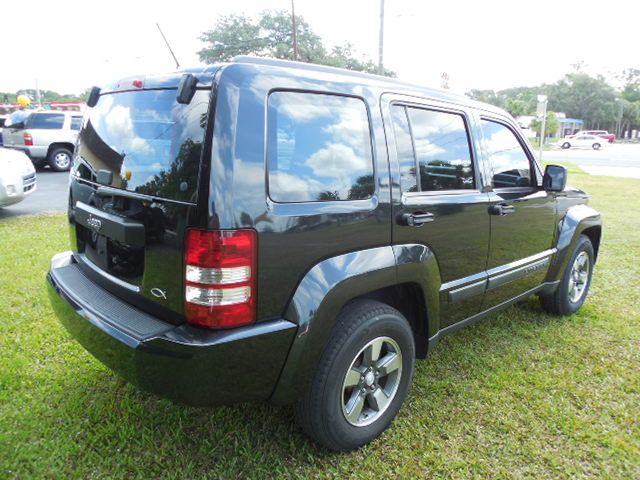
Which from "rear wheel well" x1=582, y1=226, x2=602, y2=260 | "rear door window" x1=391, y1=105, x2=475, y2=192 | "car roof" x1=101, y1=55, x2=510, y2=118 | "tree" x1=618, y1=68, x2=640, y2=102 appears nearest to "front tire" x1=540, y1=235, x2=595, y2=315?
"rear wheel well" x1=582, y1=226, x2=602, y2=260

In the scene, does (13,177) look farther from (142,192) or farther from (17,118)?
(17,118)

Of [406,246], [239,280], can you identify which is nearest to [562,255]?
[406,246]

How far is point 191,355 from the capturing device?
72.2 inches

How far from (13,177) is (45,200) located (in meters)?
2.60

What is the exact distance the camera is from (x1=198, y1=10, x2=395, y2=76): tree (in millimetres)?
38812

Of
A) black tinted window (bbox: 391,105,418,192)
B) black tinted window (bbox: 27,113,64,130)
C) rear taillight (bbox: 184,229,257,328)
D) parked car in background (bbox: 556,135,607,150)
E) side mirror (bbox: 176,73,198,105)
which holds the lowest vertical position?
rear taillight (bbox: 184,229,257,328)

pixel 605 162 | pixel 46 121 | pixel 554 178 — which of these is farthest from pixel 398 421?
pixel 605 162

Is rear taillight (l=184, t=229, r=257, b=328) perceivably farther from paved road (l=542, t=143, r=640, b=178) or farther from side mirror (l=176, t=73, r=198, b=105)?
paved road (l=542, t=143, r=640, b=178)

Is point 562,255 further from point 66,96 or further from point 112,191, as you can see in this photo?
point 66,96

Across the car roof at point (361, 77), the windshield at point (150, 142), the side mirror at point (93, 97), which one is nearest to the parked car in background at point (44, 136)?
the side mirror at point (93, 97)

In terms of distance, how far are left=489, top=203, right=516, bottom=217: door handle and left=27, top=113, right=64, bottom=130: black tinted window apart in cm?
1491

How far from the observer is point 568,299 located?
411 cm

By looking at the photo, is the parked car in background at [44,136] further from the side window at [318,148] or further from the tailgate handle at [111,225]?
the side window at [318,148]

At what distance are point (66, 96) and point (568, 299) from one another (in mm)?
88141
